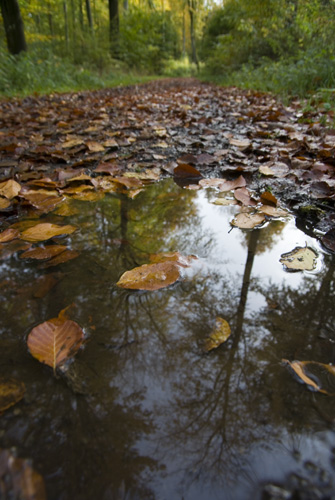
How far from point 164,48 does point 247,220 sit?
26.2m

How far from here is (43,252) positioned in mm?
1117

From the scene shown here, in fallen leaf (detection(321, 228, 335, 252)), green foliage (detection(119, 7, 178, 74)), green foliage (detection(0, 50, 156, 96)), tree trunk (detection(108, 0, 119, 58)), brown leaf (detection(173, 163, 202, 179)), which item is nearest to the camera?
fallen leaf (detection(321, 228, 335, 252))

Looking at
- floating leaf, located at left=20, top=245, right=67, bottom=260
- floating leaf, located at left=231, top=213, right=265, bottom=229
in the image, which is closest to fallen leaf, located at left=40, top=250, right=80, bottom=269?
floating leaf, located at left=20, top=245, right=67, bottom=260

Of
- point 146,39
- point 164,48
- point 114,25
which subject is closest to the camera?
point 114,25

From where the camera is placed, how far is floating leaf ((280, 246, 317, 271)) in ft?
3.37

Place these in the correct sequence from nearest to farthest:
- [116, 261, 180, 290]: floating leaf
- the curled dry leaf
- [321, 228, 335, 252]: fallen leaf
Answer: the curled dry leaf
[116, 261, 180, 290]: floating leaf
[321, 228, 335, 252]: fallen leaf

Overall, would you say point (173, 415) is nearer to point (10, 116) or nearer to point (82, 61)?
point (10, 116)

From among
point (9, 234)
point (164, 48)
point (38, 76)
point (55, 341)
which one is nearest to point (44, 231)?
point (9, 234)

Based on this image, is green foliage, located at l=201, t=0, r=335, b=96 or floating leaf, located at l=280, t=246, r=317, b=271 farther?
green foliage, located at l=201, t=0, r=335, b=96

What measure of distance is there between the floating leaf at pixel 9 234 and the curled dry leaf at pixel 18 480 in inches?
34.5

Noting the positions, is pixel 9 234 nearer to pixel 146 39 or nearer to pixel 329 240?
pixel 329 240

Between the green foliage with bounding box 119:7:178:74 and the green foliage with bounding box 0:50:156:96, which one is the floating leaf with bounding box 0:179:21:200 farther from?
the green foliage with bounding box 119:7:178:74

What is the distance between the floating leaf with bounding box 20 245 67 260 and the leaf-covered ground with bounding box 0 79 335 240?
0.41 m

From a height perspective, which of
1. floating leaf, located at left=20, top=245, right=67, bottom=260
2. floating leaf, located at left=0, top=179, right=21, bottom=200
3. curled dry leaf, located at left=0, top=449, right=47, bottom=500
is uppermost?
floating leaf, located at left=0, top=179, right=21, bottom=200
